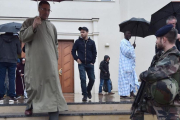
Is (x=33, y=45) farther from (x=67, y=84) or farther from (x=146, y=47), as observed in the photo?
(x=146, y=47)

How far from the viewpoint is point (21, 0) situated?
12.3 meters

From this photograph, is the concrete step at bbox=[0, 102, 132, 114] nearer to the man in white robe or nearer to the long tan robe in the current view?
the long tan robe

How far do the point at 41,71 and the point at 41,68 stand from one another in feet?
0.18

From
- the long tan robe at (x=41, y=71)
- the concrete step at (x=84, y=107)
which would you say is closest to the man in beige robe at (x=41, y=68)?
the long tan robe at (x=41, y=71)

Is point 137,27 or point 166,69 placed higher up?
point 137,27

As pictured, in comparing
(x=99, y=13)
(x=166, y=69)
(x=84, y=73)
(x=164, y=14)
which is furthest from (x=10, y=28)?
(x=99, y=13)

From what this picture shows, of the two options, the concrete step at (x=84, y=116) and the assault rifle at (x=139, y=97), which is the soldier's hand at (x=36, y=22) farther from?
the assault rifle at (x=139, y=97)

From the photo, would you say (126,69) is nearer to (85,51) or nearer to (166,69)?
(85,51)

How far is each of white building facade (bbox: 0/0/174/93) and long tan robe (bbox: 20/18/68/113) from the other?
7.28 metres

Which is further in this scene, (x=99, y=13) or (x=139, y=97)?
(x=99, y=13)

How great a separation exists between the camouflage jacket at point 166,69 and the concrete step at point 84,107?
2525 mm

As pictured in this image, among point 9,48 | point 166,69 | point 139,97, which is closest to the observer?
point 166,69

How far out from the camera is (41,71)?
446 cm

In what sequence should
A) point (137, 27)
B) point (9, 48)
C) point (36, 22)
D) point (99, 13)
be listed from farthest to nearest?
point (99, 13) → point (137, 27) → point (9, 48) → point (36, 22)
